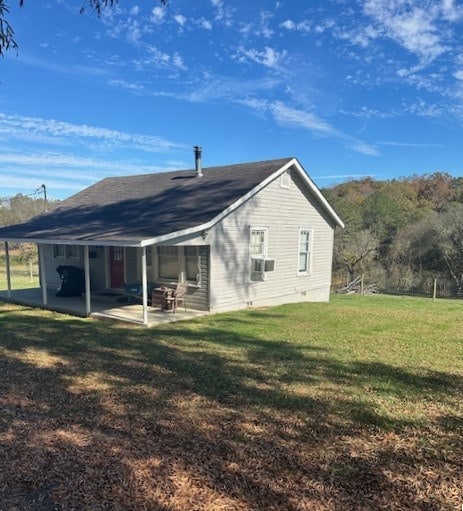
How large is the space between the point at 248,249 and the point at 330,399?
7.92 meters

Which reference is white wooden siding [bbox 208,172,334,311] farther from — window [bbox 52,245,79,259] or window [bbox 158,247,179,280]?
window [bbox 52,245,79,259]

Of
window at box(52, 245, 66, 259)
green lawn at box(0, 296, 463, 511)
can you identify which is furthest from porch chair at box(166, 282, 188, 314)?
window at box(52, 245, 66, 259)

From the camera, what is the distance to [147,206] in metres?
12.9

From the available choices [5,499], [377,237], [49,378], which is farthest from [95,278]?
[377,237]

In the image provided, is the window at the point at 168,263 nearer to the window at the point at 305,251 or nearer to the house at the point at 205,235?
the house at the point at 205,235

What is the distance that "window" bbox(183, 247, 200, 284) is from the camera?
11.5 metres

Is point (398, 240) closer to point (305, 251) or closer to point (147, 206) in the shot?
point (305, 251)

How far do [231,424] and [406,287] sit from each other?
125ft

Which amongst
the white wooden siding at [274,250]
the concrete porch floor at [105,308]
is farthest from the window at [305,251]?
the concrete porch floor at [105,308]

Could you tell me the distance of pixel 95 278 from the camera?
14352mm

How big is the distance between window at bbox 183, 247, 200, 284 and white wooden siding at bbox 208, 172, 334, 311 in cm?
56

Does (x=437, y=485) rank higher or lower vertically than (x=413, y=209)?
lower

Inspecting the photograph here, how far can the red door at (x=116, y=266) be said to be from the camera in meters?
13.7

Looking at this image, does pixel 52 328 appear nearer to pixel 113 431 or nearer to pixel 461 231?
pixel 113 431
